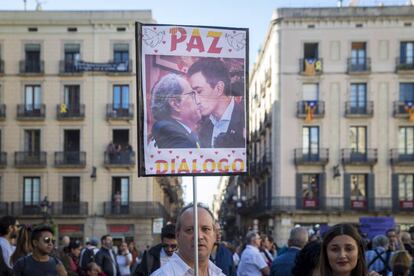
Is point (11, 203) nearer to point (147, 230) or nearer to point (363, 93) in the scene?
point (147, 230)

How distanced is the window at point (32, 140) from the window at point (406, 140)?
20.5 m

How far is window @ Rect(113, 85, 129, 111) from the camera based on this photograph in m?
40.4

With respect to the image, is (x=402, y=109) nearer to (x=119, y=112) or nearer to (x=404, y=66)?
(x=404, y=66)

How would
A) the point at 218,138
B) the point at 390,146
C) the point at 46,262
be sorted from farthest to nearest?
the point at 390,146
the point at 46,262
the point at 218,138

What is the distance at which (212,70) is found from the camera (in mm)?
4973

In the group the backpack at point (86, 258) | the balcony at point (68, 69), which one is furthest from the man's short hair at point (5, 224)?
the balcony at point (68, 69)

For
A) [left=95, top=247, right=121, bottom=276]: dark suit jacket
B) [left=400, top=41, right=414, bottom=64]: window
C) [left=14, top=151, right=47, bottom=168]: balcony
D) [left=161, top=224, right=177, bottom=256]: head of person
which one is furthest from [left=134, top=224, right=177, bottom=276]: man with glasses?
[left=400, top=41, right=414, bottom=64]: window

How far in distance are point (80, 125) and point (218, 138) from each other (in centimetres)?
3635

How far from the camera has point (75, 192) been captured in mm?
40594

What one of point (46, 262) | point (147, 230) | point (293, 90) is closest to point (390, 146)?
point (293, 90)

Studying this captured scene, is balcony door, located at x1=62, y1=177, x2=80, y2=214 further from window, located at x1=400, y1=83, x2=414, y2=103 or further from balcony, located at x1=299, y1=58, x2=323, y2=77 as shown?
window, located at x1=400, y1=83, x2=414, y2=103

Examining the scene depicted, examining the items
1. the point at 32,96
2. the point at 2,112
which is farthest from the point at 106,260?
the point at 32,96

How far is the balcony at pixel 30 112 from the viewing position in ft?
132

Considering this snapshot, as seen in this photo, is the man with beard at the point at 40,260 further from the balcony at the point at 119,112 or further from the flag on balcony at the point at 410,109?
the flag on balcony at the point at 410,109
